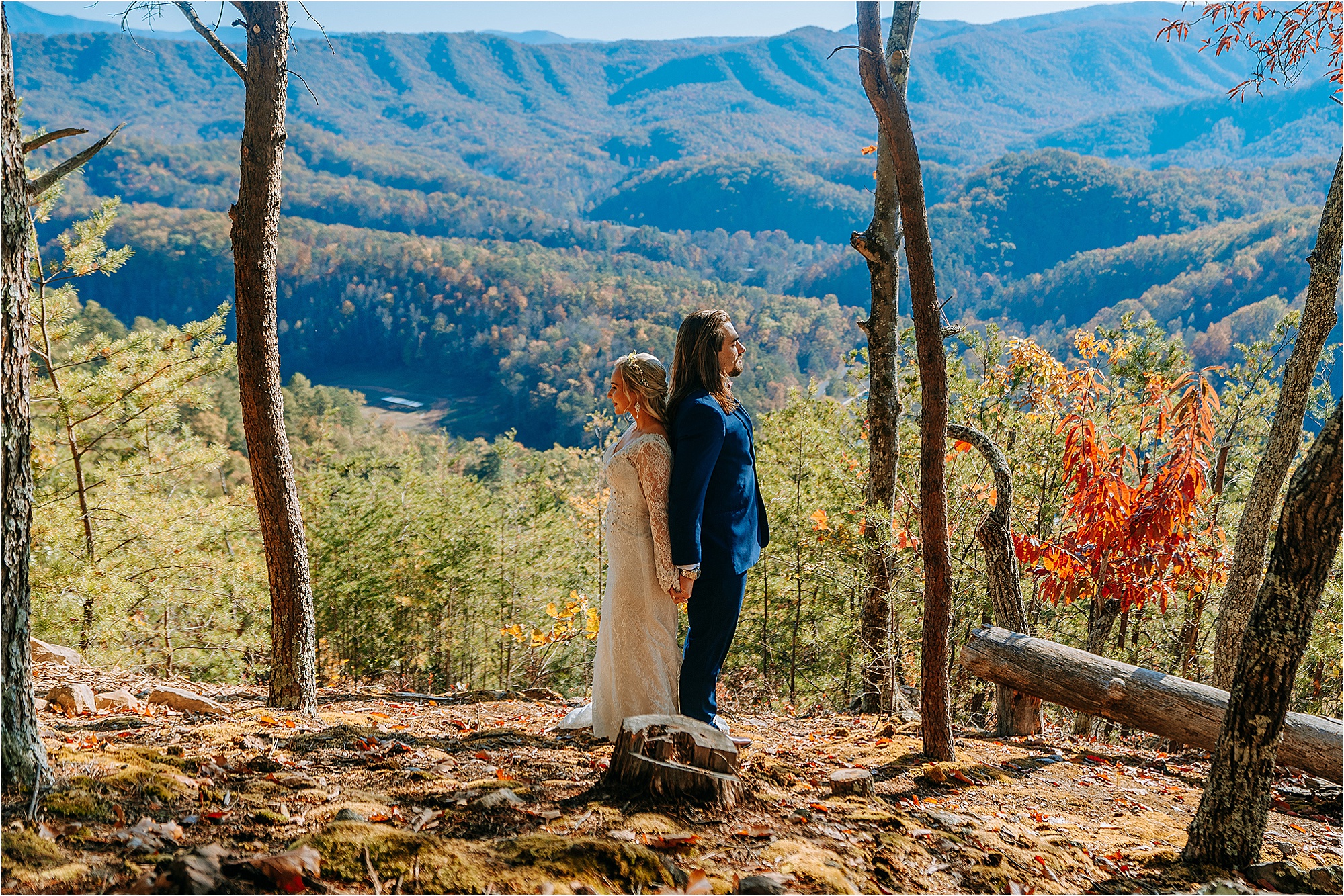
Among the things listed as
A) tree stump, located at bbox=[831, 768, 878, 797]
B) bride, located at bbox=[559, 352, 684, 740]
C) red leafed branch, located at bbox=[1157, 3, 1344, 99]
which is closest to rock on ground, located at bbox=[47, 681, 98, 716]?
bride, located at bbox=[559, 352, 684, 740]

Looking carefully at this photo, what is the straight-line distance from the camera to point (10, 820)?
2.07m

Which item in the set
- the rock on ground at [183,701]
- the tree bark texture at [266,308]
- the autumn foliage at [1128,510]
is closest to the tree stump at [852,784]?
the autumn foliage at [1128,510]

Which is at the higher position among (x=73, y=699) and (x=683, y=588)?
(x=683, y=588)

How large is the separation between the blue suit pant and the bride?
0.23ft

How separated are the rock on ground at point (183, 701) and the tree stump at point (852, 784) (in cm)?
306

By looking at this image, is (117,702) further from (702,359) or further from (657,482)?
(702,359)

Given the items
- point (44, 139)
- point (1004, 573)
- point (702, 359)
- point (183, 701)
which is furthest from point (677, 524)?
point (183, 701)

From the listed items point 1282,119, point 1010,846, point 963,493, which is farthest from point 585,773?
point 1282,119

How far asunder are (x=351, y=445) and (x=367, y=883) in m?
47.7

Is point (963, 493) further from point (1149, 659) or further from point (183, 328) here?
point (183, 328)

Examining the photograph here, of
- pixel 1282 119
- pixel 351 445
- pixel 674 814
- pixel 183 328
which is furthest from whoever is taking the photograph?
pixel 1282 119

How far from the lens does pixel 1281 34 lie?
14.6 feet

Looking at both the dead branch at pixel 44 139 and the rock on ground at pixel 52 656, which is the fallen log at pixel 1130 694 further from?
the rock on ground at pixel 52 656

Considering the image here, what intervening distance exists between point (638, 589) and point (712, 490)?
21.2 inches
